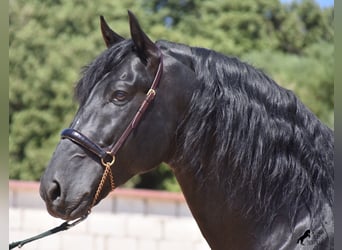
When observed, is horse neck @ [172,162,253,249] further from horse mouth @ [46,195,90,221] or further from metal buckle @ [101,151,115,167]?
horse mouth @ [46,195,90,221]

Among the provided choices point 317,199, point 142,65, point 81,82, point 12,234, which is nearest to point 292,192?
point 317,199

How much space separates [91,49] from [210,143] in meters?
8.58

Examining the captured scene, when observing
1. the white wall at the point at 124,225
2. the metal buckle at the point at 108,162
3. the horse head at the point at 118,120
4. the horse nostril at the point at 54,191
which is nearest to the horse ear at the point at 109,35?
the horse head at the point at 118,120

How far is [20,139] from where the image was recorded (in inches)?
408

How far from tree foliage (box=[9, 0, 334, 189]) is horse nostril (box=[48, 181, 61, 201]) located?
7598mm

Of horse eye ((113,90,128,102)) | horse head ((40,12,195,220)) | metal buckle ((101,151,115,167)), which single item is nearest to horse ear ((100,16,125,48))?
horse head ((40,12,195,220))

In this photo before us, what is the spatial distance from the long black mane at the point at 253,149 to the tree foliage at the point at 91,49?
729 centimetres

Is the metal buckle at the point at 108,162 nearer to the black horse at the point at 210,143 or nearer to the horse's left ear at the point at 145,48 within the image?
the black horse at the point at 210,143

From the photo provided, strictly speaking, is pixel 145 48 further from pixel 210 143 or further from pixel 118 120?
pixel 210 143

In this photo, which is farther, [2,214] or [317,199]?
[317,199]

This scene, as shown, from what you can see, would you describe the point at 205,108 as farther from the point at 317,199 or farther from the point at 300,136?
the point at 317,199

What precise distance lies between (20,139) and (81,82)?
8298 millimetres

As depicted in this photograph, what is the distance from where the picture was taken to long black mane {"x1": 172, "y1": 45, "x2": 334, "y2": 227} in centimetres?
229

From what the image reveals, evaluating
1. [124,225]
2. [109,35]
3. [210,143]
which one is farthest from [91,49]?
[210,143]
